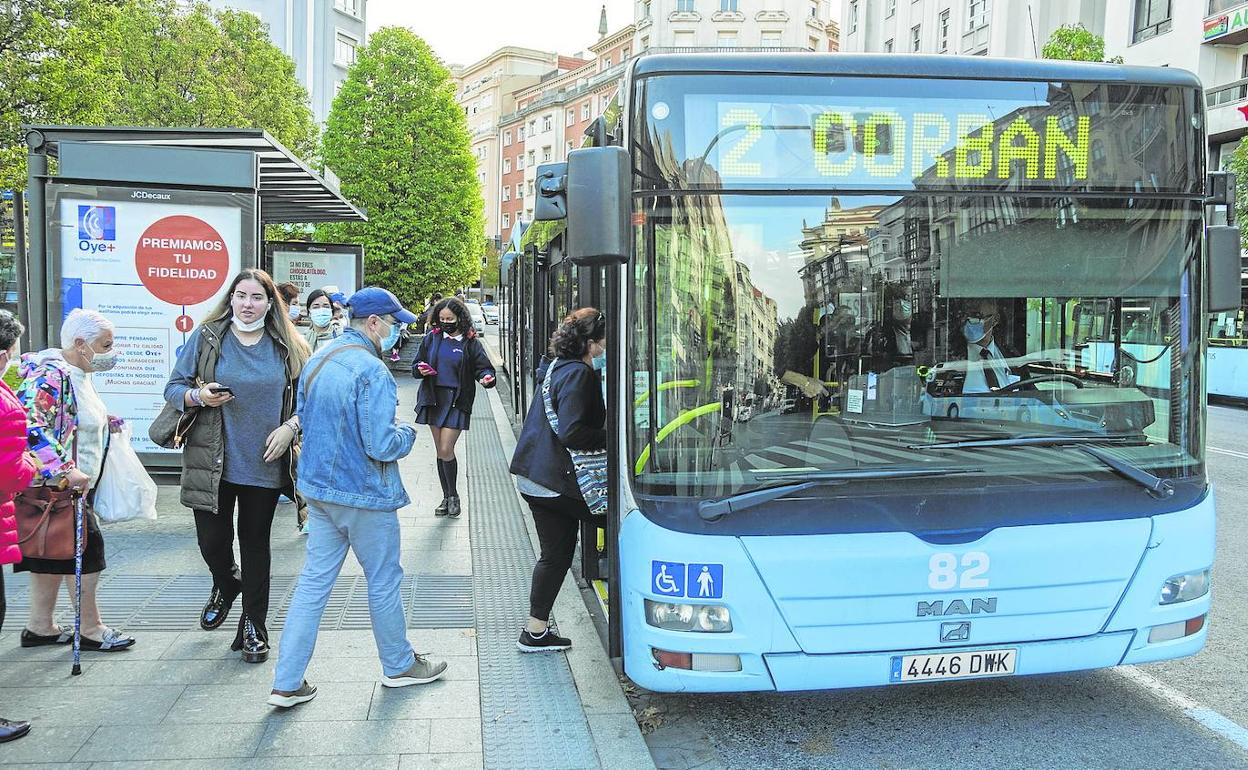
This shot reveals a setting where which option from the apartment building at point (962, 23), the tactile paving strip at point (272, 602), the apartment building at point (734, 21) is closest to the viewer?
the tactile paving strip at point (272, 602)

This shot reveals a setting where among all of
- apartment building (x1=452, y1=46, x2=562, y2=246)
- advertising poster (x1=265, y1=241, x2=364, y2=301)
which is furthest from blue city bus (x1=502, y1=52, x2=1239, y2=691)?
apartment building (x1=452, y1=46, x2=562, y2=246)

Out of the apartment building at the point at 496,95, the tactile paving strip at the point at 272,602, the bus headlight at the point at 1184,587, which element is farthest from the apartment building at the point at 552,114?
the bus headlight at the point at 1184,587

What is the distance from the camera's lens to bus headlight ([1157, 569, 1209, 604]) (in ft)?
13.9

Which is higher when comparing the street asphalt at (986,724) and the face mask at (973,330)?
the face mask at (973,330)

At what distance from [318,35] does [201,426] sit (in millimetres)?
54816

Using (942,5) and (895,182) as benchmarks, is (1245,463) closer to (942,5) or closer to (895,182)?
(895,182)

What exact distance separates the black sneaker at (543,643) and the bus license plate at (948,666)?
1.90 m

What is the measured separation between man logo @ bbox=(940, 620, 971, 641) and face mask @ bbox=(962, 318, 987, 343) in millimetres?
1127

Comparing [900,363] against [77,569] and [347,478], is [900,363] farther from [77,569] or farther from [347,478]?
[77,569]

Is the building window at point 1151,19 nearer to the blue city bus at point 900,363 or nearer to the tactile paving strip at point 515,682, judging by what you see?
the tactile paving strip at point 515,682

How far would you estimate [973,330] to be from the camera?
4223 millimetres

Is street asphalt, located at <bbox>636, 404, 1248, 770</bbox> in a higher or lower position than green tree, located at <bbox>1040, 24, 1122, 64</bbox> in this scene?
lower

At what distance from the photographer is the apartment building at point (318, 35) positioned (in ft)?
165

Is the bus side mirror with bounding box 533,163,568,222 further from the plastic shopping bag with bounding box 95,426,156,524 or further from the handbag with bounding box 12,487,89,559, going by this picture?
the handbag with bounding box 12,487,89,559
